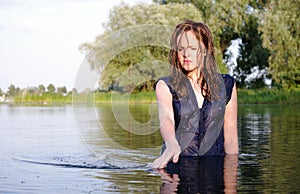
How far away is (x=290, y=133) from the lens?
13.3 meters

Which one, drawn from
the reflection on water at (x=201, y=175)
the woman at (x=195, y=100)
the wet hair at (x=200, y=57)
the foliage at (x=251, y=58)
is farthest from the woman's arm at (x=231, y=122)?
the foliage at (x=251, y=58)

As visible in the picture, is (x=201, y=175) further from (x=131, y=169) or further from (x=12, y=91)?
(x=12, y=91)

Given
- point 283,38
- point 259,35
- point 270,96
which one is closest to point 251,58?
point 259,35

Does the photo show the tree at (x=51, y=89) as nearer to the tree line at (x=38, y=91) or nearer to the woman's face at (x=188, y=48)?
the tree line at (x=38, y=91)

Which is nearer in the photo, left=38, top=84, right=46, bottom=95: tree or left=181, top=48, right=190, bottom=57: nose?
left=181, top=48, right=190, bottom=57: nose

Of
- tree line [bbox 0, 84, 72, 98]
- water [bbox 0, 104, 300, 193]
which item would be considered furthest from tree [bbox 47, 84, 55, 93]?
water [bbox 0, 104, 300, 193]

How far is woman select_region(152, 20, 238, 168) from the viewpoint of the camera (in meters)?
5.16

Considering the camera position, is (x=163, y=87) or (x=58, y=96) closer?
(x=163, y=87)

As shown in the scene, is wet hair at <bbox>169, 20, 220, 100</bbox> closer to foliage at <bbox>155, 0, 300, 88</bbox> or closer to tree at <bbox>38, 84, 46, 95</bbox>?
foliage at <bbox>155, 0, 300, 88</bbox>

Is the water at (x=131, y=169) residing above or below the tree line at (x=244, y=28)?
below

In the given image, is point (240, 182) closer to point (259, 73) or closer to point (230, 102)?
point (230, 102)

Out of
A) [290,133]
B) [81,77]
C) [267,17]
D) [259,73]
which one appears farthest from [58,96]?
[81,77]

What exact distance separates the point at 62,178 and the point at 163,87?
69.4 inches

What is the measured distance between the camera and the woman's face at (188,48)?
514 cm
